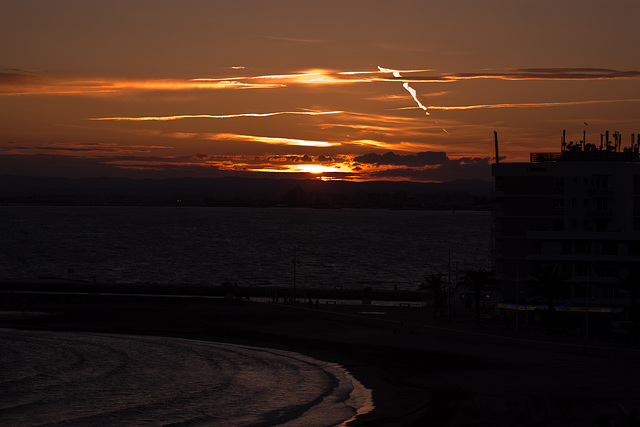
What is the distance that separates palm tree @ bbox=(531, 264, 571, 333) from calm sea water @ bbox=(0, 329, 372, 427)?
25.8m

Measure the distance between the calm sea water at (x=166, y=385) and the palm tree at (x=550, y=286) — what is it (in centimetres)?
2582

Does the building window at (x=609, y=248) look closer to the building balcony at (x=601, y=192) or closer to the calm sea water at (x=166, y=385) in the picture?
the building balcony at (x=601, y=192)

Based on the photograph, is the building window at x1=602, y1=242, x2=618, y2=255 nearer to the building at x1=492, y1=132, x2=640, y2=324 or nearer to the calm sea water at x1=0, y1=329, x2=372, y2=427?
the building at x1=492, y1=132, x2=640, y2=324

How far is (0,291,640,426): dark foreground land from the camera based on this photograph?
160ft

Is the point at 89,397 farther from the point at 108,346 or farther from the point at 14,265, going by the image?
the point at 14,265

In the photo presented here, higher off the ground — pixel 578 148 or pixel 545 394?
pixel 578 148

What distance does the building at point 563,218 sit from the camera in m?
85.6

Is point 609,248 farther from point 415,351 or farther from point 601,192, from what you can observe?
point 415,351

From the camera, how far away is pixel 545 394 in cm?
5281

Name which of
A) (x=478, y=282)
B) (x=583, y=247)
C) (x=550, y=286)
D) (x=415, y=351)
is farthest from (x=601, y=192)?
(x=415, y=351)

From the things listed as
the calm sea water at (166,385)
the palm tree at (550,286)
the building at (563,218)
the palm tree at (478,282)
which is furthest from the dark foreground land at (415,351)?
the building at (563,218)

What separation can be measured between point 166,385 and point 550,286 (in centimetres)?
3963

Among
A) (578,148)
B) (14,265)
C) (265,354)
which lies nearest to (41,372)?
(265,354)

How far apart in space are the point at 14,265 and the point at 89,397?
145300mm
